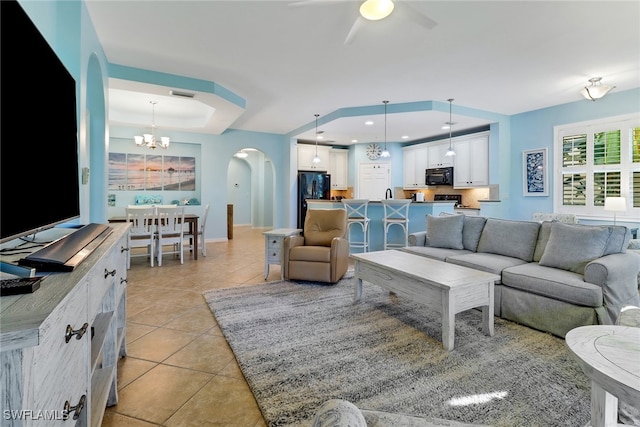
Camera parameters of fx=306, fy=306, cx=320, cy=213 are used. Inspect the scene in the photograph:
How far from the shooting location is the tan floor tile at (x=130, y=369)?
1890 millimetres

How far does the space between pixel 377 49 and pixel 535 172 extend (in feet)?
14.0

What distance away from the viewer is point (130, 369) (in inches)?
79.0

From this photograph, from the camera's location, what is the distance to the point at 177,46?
133 inches

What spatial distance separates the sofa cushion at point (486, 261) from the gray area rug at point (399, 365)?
17.4 inches

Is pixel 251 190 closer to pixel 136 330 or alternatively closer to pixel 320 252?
pixel 320 252

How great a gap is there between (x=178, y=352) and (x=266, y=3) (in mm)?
2885

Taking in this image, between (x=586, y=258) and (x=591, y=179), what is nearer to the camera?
(x=586, y=258)

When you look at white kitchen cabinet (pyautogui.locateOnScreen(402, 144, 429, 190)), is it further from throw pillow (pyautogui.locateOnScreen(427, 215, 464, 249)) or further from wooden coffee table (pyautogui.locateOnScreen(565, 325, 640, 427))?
wooden coffee table (pyautogui.locateOnScreen(565, 325, 640, 427))

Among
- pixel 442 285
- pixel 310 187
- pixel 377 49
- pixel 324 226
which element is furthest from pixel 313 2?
pixel 310 187

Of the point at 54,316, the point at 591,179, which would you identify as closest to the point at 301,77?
the point at 54,316

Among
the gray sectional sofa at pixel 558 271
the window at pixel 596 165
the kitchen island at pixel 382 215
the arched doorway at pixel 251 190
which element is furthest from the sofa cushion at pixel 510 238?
the arched doorway at pixel 251 190

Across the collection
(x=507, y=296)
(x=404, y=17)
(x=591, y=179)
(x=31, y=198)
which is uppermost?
(x=404, y=17)

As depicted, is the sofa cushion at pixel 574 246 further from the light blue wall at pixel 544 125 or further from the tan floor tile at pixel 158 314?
the tan floor tile at pixel 158 314

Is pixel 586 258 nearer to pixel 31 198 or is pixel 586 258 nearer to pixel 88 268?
pixel 88 268
